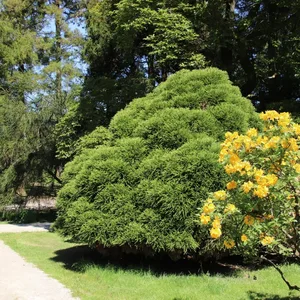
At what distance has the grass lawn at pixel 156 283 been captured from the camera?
5016 mm

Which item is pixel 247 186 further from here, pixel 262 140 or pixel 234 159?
pixel 262 140

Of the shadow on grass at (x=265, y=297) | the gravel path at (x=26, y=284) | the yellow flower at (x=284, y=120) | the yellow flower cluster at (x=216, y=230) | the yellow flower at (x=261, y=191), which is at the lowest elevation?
the gravel path at (x=26, y=284)

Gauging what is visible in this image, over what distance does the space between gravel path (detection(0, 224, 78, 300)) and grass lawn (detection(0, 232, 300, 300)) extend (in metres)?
0.17

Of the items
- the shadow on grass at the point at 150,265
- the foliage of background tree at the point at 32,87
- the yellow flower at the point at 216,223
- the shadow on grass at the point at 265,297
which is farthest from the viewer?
the foliage of background tree at the point at 32,87

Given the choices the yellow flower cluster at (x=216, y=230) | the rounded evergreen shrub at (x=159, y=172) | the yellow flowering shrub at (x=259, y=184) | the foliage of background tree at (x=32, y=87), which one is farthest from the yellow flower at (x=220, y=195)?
the foliage of background tree at (x=32, y=87)

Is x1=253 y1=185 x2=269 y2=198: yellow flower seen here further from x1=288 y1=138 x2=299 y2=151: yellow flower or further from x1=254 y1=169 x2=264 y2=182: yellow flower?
x1=288 y1=138 x2=299 y2=151: yellow flower

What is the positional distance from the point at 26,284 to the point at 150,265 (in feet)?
7.58

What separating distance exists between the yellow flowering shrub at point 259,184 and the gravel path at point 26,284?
2.84m

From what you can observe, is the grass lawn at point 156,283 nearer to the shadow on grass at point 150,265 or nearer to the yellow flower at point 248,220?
the shadow on grass at point 150,265

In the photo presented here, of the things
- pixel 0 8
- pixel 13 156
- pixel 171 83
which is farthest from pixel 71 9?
pixel 171 83

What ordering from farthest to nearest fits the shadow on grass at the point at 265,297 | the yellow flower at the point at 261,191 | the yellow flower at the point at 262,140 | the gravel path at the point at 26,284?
the gravel path at the point at 26,284, the shadow on grass at the point at 265,297, the yellow flower at the point at 262,140, the yellow flower at the point at 261,191

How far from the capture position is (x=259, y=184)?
9.50ft

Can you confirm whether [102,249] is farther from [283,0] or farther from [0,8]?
[0,8]

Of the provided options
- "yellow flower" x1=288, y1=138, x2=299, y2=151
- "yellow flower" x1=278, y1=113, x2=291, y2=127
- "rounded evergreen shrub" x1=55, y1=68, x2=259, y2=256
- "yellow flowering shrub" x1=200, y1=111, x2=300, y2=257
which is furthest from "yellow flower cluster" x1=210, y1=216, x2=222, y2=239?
"rounded evergreen shrub" x1=55, y1=68, x2=259, y2=256
